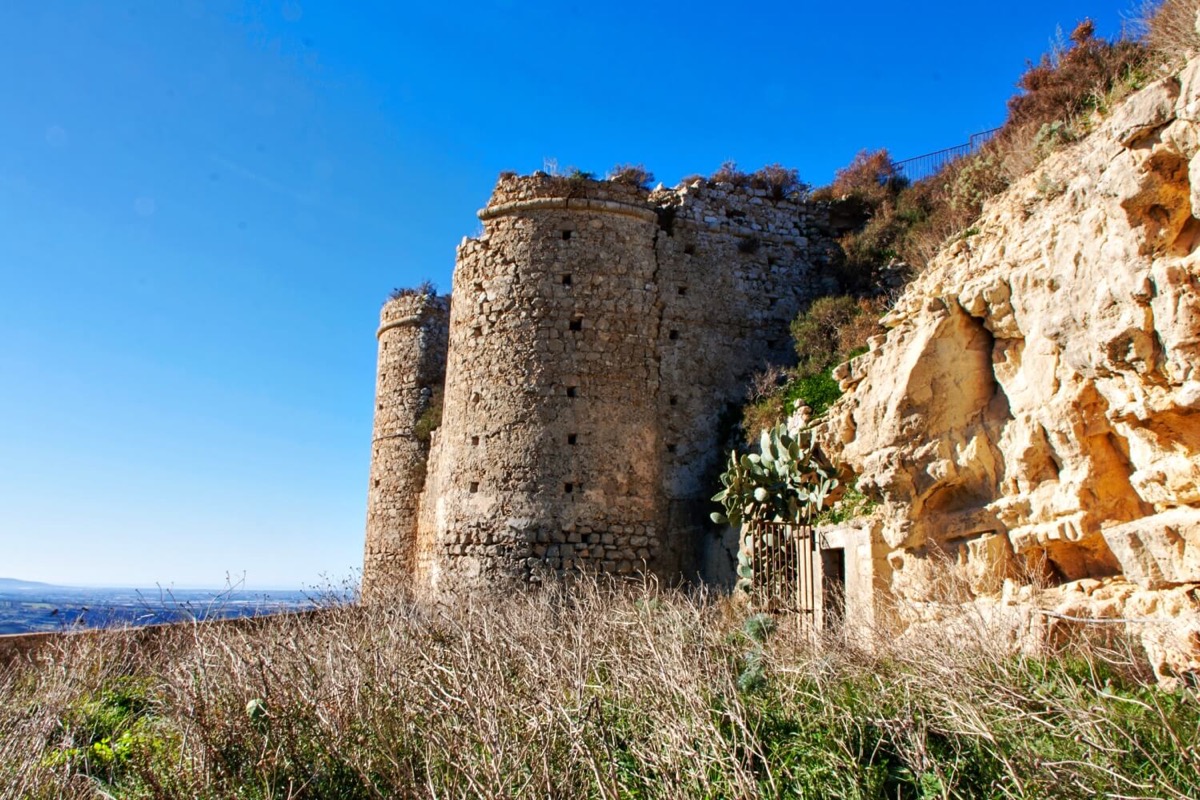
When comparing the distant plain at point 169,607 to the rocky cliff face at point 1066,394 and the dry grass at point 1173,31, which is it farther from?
the dry grass at point 1173,31

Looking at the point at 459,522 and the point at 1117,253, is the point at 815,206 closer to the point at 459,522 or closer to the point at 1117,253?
the point at 459,522

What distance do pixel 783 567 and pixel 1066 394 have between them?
3930 millimetres

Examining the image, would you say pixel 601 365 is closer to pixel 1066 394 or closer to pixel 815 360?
pixel 815 360

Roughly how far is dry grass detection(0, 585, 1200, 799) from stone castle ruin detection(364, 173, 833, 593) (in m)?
4.55

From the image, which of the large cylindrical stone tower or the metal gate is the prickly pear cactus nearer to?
the metal gate

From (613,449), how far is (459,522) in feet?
7.23

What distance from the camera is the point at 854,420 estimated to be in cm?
866

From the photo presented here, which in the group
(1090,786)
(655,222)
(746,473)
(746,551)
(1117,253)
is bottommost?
(1090,786)

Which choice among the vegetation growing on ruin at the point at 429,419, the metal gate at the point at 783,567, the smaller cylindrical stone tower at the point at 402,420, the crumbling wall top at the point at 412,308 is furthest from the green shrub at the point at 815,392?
the crumbling wall top at the point at 412,308

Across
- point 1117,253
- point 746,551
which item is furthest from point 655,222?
point 1117,253

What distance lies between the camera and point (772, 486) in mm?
9914

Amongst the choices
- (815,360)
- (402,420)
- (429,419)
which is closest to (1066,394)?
(815,360)

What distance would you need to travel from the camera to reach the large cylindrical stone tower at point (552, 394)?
11.2 meters

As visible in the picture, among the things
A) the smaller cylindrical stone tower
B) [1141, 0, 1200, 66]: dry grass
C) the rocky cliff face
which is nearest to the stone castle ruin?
the smaller cylindrical stone tower
